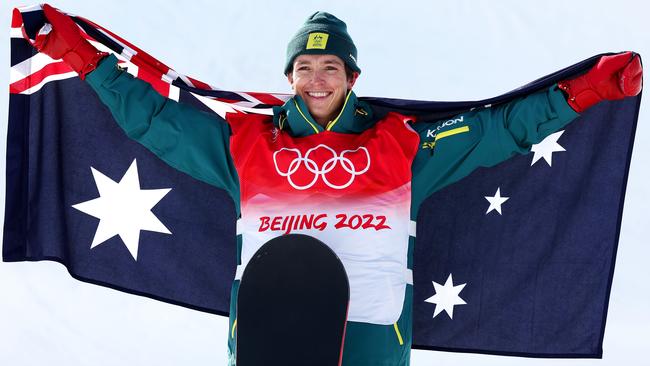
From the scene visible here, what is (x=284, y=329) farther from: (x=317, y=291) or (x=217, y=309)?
(x=217, y=309)

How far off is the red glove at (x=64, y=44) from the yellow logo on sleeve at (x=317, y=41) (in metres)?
0.80

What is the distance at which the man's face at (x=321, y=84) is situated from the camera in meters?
3.67

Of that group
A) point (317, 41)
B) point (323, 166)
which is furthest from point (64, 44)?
point (323, 166)

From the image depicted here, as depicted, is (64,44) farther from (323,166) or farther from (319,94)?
(323,166)

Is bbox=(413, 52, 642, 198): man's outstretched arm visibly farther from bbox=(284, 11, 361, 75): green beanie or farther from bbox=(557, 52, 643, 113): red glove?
bbox=(284, 11, 361, 75): green beanie

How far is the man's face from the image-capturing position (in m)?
3.67

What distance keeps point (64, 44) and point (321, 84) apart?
0.98 meters

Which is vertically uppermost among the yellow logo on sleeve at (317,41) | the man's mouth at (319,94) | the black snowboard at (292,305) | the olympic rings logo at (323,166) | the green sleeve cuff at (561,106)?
the yellow logo on sleeve at (317,41)

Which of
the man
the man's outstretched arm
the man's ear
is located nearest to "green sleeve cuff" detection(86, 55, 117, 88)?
the man

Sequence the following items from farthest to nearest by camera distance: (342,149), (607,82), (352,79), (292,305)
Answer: (352,79) < (342,149) < (607,82) < (292,305)

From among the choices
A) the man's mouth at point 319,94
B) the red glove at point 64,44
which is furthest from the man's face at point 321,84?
the red glove at point 64,44

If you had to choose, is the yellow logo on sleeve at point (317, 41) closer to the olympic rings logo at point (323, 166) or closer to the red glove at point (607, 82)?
the olympic rings logo at point (323, 166)

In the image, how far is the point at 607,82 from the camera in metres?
3.48

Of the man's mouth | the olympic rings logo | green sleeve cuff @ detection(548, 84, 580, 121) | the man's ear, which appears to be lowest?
the olympic rings logo
